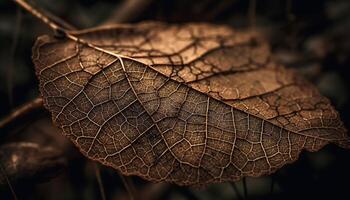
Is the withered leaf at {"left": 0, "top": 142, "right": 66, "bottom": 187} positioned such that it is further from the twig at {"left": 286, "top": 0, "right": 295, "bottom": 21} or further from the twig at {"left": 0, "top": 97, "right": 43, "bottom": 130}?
the twig at {"left": 286, "top": 0, "right": 295, "bottom": 21}

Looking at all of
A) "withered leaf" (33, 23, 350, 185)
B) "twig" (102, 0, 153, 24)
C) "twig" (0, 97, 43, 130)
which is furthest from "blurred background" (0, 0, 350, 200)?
"withered leaf" (33, 23, 350, 185)

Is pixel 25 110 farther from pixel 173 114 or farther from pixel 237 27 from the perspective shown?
pixel 237 27

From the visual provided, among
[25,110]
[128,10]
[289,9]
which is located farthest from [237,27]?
[25,110]

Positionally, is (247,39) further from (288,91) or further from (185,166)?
(185,166)

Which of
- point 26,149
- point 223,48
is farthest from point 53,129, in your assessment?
point 223,48

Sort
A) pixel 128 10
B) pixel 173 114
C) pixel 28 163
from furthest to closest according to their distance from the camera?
pixel 128 10, pixel 28 163, pixel 173 114

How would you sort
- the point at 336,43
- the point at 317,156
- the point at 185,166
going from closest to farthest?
the point at 185,166 < the point at 317,156 < the point at 336,43

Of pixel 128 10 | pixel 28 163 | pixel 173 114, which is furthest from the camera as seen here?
pixel 128 10

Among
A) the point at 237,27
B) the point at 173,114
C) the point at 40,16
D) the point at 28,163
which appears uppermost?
the point at 237,27
